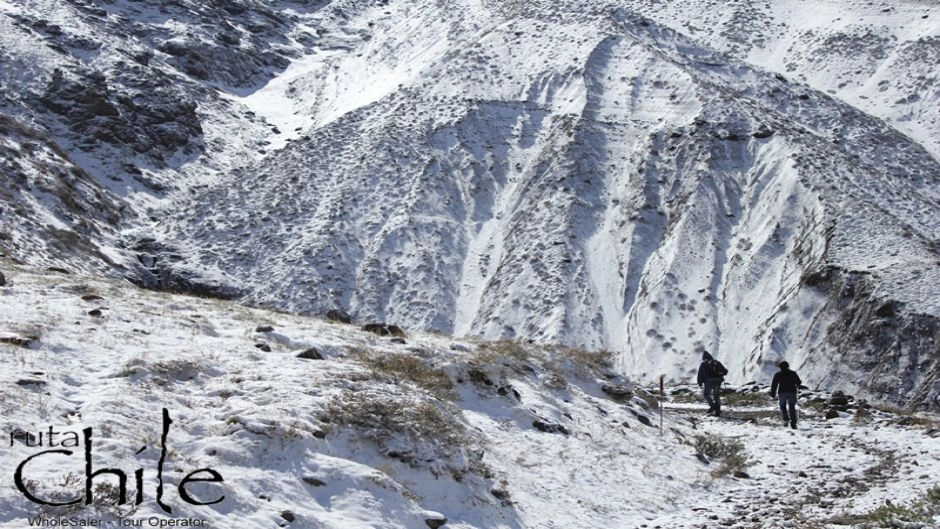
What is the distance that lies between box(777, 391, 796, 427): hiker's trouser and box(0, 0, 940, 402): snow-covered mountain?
1147 centimetres

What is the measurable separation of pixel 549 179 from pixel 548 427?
110 ft

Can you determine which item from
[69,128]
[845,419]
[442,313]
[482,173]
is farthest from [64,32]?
[845,419]

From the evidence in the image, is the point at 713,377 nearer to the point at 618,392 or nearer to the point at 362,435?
the point at 618,392

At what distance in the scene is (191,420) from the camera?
11.4m

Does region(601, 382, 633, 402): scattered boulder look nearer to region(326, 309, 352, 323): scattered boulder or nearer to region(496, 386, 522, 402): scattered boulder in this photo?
region(496, 386, 522, 402): scattered boulder

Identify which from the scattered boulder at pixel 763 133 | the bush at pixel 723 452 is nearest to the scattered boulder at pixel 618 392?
the bush at pixel 723 452

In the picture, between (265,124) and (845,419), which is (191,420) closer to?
(845,419)

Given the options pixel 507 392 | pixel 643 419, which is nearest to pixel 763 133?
pixel 643 419

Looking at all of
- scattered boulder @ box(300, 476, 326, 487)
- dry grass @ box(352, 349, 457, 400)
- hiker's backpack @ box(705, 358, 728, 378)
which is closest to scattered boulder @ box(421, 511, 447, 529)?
scattered boulder @ box(300, 476, 326, 487)

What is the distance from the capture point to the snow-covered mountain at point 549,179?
1444 inches

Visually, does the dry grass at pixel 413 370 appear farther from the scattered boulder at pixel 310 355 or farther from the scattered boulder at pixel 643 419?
the scattered boulder at pixel 643 419

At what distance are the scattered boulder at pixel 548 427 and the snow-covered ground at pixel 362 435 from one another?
5 centimetres

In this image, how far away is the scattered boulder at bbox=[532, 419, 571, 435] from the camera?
1591 centimetres

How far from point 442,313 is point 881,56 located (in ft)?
139
